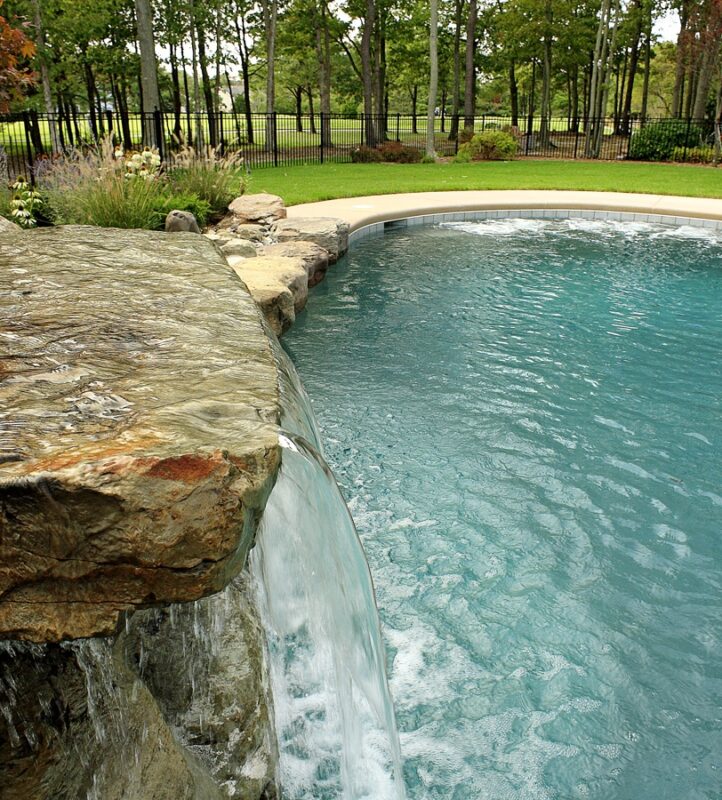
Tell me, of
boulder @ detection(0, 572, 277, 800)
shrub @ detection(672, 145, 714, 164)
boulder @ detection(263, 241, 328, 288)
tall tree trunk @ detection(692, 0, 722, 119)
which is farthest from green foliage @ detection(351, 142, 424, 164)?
boulder @ detection(0, 572, 277, 800)

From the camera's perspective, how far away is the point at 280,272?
7.54 meters

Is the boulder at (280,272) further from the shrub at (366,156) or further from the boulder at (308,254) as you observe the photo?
the shrub at (366,156)

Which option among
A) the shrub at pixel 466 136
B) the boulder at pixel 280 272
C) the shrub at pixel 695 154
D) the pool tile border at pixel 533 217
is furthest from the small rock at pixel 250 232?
the shrub at pixel 695 154

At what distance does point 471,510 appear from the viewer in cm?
434

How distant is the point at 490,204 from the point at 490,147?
1075 centimetres

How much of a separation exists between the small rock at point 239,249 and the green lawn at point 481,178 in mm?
4738

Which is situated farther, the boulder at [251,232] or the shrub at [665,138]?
the shrub at [665,138]

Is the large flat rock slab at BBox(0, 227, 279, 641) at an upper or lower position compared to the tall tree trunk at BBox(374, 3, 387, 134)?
lower

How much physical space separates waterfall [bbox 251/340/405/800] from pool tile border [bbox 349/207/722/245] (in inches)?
374

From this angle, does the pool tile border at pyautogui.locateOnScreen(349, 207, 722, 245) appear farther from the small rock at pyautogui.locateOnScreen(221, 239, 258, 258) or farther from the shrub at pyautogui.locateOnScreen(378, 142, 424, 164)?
the shrub at pyautogui.locateOnScreen(378, 142, 424, 164)

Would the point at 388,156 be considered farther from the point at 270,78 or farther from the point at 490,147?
the point at 270,78

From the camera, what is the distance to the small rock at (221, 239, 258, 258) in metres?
8.59

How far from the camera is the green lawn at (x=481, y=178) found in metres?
15.4

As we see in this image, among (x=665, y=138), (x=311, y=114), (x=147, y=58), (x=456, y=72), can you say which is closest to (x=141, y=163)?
(x=147, y=58)
